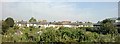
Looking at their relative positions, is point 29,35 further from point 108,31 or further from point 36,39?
point 108,31

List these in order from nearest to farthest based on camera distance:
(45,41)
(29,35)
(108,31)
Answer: (45,41)
(29,35)
(108,31)

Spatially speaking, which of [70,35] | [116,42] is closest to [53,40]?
A: [70,35]

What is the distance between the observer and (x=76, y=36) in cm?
641

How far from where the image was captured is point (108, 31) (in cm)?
793

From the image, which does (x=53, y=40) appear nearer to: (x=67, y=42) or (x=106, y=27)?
(x=67, y=42)

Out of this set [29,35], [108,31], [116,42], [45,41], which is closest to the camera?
[116,42]

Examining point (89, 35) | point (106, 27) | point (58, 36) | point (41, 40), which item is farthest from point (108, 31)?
point (41, 40)

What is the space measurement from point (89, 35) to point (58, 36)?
87cm

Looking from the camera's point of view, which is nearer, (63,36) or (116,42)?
(116,42)

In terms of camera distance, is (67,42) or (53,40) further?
(53,40)

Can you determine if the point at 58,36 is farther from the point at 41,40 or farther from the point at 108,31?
the point at 108,31

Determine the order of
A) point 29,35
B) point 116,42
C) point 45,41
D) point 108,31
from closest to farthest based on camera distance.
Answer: point 116,42 → point 45,41 → point 29,35 → point 108,31

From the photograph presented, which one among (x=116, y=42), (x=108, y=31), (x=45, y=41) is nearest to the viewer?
(x=116, y=42)

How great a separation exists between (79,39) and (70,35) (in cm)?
40
